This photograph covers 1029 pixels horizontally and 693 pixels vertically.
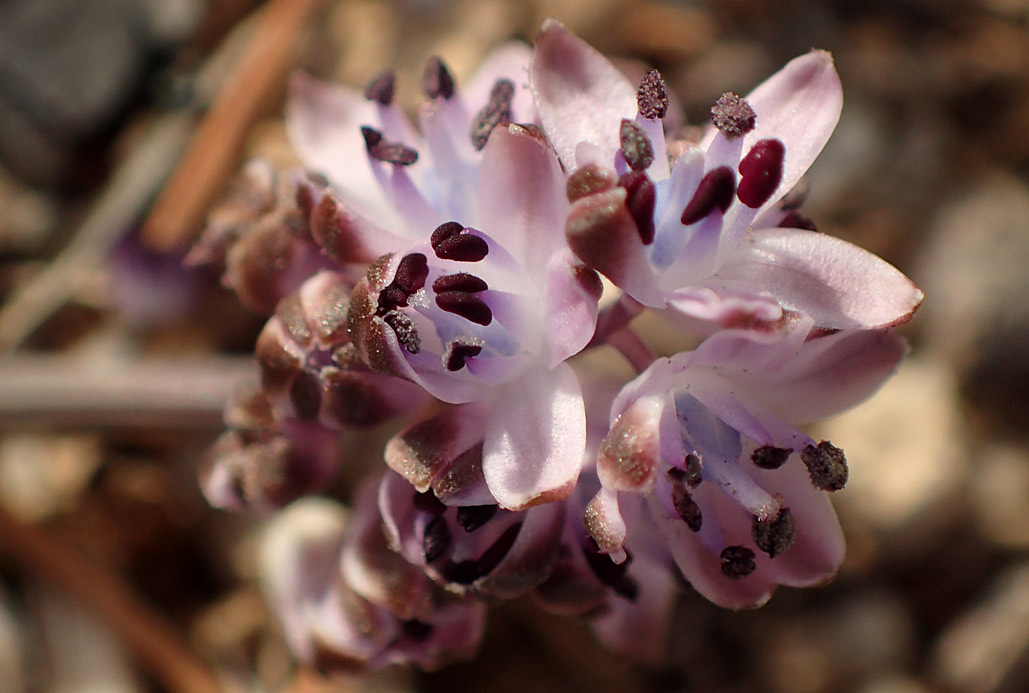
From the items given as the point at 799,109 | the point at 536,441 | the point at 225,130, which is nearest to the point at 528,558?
the point at 536,441

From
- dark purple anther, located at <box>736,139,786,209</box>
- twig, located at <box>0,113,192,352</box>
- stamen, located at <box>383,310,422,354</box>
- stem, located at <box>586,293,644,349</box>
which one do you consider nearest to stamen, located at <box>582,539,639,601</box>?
stem, located at <box>586,293,644,349</box>

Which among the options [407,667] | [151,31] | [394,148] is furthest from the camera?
[151,31]

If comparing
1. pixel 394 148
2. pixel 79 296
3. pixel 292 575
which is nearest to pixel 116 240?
pixel 79 296

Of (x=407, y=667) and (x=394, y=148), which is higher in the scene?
(x=394, y=148)

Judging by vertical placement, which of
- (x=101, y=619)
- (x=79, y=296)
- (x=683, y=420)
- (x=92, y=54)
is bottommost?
(x=101, y=619)

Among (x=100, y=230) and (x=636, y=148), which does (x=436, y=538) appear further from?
(x=100, y=230)

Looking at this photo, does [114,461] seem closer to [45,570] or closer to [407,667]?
[45,570]

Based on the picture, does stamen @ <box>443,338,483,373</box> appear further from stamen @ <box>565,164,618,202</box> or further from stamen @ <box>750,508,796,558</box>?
stamen @ <box>750,508,796,558</box>
